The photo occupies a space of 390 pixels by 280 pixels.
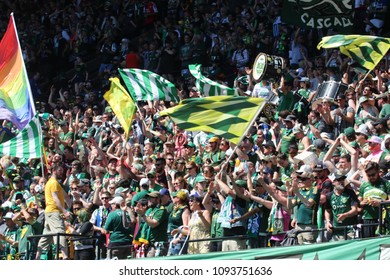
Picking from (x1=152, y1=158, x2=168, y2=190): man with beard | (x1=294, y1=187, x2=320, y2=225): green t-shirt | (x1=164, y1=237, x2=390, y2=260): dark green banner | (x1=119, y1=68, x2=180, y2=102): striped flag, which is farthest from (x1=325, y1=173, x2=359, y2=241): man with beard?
(x1=119, y1=68, x2=180, y2=102): striped flag

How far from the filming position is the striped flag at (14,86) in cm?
1945

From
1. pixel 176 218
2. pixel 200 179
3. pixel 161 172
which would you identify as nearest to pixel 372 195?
pixel 200 179

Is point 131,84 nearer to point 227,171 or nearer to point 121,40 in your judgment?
point 227,171

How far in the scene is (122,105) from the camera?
19219 millimetres

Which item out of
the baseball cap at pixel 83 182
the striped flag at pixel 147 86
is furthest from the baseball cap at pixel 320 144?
the baseball cap at pixel 83 182

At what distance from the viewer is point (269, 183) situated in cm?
1573

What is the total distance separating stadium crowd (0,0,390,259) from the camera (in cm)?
1523

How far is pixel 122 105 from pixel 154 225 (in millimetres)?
3395

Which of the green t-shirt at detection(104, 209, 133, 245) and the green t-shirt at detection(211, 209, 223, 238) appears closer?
the green t-shirt at detection(211, 209, 223, 238)

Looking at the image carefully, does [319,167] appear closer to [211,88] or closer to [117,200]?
[117,200]

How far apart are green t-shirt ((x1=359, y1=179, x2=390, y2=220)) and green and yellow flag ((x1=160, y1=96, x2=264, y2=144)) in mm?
1667

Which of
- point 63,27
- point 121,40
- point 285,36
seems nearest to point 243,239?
point 285,36

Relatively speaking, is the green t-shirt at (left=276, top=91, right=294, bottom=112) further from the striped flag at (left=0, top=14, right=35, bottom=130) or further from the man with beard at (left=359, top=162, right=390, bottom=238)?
the man with beard at (left=359, top=162, right=390, bottom=238)

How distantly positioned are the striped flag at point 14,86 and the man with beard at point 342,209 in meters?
6.41
